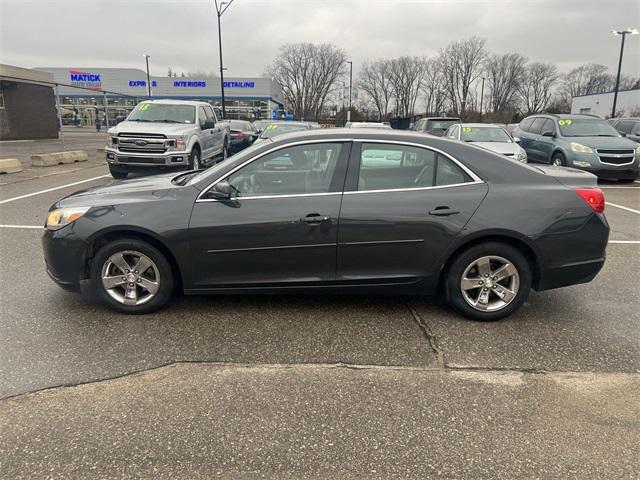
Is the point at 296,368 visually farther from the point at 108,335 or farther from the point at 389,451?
the point at 108,335

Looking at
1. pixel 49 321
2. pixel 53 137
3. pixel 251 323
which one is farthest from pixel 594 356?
pixel 53 137

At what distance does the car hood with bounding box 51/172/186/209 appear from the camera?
3971mm

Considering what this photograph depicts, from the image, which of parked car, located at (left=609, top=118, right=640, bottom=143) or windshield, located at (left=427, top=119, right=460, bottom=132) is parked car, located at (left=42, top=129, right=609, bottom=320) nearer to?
parked car, located at (left=609, top=118, right=640, bottom=143)

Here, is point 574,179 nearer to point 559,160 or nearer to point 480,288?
point 480,288

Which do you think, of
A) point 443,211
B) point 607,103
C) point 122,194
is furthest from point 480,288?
point 607,103

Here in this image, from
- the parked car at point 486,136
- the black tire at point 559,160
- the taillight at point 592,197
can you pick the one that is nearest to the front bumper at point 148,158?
the parked car at point 486,136

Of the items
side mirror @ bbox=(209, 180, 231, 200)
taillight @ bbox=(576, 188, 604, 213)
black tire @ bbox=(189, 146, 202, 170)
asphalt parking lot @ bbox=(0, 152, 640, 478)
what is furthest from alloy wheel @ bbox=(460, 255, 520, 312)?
black tire @ bbox=(189, 146, 202, 170)

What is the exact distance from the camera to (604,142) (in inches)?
489

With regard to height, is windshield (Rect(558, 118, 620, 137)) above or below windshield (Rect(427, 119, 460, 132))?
below

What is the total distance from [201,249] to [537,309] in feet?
10.1

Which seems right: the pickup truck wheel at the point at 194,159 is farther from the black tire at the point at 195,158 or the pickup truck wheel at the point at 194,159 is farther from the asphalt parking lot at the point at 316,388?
the asphalt parking lot at the point at 316,388

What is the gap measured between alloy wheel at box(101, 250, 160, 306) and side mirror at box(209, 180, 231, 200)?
0.78 m

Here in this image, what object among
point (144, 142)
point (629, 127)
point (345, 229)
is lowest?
point (345, 229)

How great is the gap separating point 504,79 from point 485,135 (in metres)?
81.4
